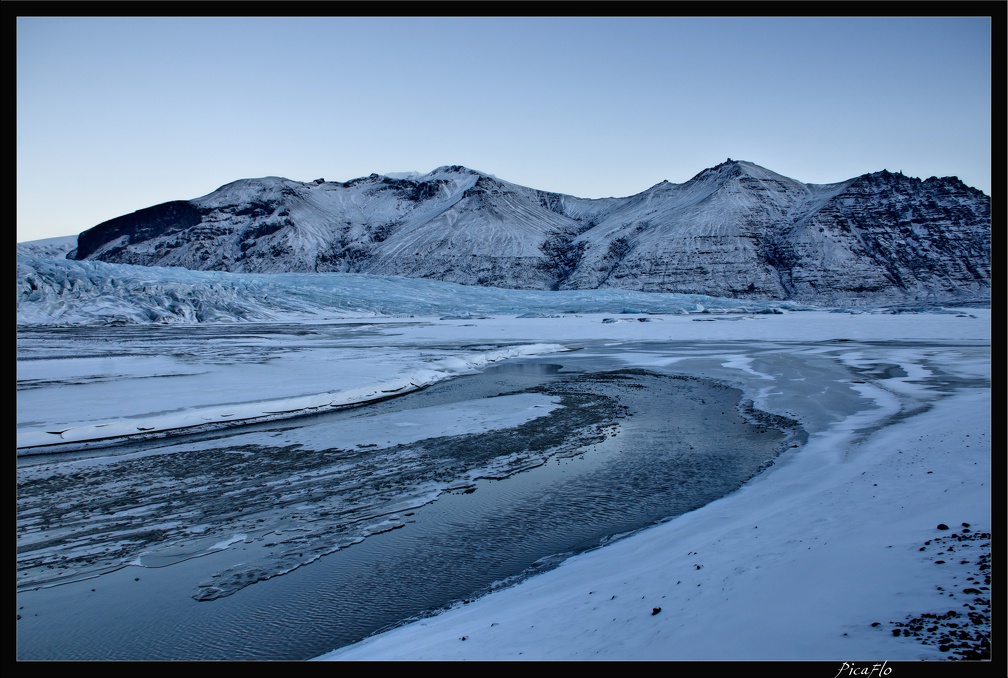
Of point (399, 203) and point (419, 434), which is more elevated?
point (399, 203)

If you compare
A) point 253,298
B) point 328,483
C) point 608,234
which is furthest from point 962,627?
point 608,234

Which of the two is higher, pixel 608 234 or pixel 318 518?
pixel 608 234

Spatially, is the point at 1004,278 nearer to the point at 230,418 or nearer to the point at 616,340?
the point at 230,418


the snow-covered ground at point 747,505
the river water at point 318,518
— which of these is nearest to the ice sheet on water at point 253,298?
the snow-covered ground at point 747,505

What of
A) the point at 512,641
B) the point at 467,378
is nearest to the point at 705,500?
the point at 512,641
